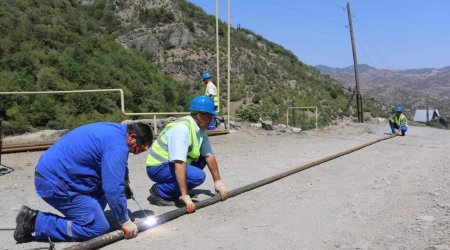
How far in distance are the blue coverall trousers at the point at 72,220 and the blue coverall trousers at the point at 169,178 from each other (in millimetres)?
1178

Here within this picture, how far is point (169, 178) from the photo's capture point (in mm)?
5508

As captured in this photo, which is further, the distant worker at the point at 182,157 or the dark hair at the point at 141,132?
the distant worker at the point at 182,157

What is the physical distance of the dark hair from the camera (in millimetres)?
4222

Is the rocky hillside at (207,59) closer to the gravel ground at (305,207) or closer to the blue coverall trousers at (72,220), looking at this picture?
the gravel ground at (305,207)

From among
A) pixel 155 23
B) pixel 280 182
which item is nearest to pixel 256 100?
pixel 155 23

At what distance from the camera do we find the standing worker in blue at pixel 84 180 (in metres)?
4.07

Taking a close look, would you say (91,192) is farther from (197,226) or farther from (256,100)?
(256,100)

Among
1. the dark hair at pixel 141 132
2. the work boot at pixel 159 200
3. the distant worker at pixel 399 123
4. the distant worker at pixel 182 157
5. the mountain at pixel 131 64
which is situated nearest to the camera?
the dark hair at pixel 141 132

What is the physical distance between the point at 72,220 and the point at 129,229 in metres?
0.53

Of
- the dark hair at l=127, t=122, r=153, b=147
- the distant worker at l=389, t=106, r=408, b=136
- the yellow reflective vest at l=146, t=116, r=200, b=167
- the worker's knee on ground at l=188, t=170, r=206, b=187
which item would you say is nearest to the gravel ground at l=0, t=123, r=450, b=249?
the worker's knee on ground at l=188, t=170, r=206, b=187

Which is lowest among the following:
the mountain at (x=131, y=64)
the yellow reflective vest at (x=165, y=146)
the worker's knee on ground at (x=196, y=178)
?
the worker's knee on ground at (x=196, y=178)

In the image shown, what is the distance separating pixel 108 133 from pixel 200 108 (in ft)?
4.42

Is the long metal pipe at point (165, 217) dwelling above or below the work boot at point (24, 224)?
below

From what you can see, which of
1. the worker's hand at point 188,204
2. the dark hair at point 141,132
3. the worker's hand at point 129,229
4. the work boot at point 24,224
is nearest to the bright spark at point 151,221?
the worker's hand at point 129,229
